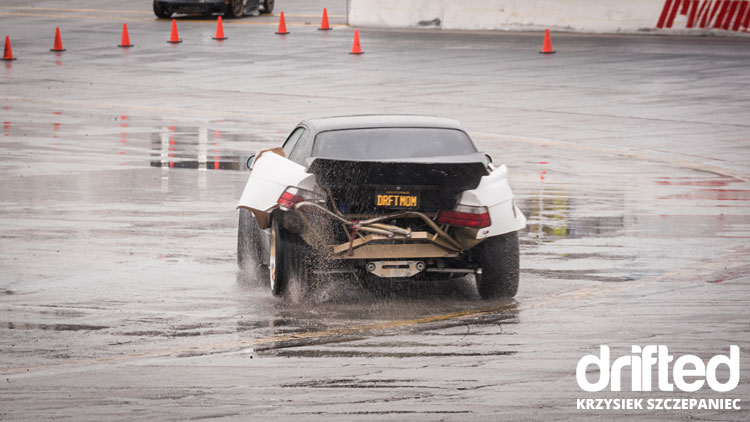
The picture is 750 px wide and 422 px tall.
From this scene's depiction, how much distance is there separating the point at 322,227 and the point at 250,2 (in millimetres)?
35424

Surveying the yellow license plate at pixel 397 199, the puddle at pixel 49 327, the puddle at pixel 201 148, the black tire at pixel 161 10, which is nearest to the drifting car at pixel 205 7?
the black tire at pixel 161 10

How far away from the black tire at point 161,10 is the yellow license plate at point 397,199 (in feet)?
111

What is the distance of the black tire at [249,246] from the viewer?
11203 millimetres

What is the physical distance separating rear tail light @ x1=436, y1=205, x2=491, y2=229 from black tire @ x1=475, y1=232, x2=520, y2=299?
23 cm

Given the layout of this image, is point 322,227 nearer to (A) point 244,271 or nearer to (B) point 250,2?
(A) point 244,271

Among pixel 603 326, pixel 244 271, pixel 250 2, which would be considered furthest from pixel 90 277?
pixel 250 2

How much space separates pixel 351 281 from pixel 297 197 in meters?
1.02

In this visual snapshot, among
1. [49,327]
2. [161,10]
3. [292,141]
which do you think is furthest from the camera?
[161,10]

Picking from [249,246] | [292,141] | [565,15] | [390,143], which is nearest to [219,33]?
[565,15]

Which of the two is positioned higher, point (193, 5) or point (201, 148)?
point (201, 148)

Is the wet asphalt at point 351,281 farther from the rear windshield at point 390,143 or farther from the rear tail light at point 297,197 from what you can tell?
the rear windshield at point 390,143

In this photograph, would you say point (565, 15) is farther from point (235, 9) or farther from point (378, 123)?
point (378, 123)

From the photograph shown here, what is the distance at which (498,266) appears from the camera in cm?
994

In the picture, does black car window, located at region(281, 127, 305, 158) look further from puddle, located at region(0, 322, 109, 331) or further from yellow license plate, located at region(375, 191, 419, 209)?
puddle, located at region(0, 322, 109, 331)
